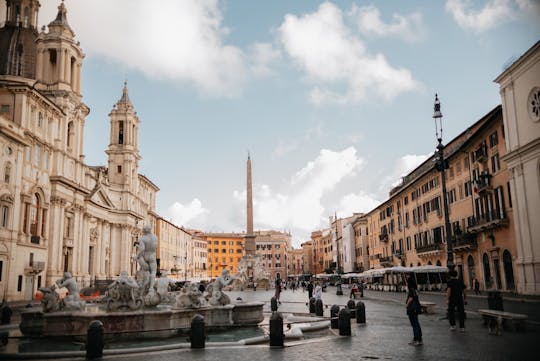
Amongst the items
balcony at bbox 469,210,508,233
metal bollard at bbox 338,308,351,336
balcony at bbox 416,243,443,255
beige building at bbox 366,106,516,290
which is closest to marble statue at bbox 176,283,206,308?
metal bollard at bbox 338,308,351,336

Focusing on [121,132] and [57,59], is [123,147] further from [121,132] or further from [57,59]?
[57,59]

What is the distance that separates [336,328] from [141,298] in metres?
6.32

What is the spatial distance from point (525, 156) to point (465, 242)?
11.4 metres

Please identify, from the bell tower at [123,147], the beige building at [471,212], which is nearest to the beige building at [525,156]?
the beige building at [471,212]

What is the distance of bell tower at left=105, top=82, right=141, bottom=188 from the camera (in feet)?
235

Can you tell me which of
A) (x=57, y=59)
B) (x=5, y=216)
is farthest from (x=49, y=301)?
(x=57, y=59)

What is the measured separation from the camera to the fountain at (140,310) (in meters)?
13.8

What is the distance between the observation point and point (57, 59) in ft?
159

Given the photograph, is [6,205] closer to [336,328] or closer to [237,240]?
[336,328]

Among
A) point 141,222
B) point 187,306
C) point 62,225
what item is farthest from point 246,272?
point 187,306

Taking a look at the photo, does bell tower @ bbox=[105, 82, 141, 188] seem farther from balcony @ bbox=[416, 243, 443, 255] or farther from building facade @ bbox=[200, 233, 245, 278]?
building facade @ bbox=[200, 233, 245, 278]

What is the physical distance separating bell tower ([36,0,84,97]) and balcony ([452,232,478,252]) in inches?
1542

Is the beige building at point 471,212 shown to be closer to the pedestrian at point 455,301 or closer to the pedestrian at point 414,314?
the pedestrian at point 455,301

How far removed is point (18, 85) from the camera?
1503 inches
